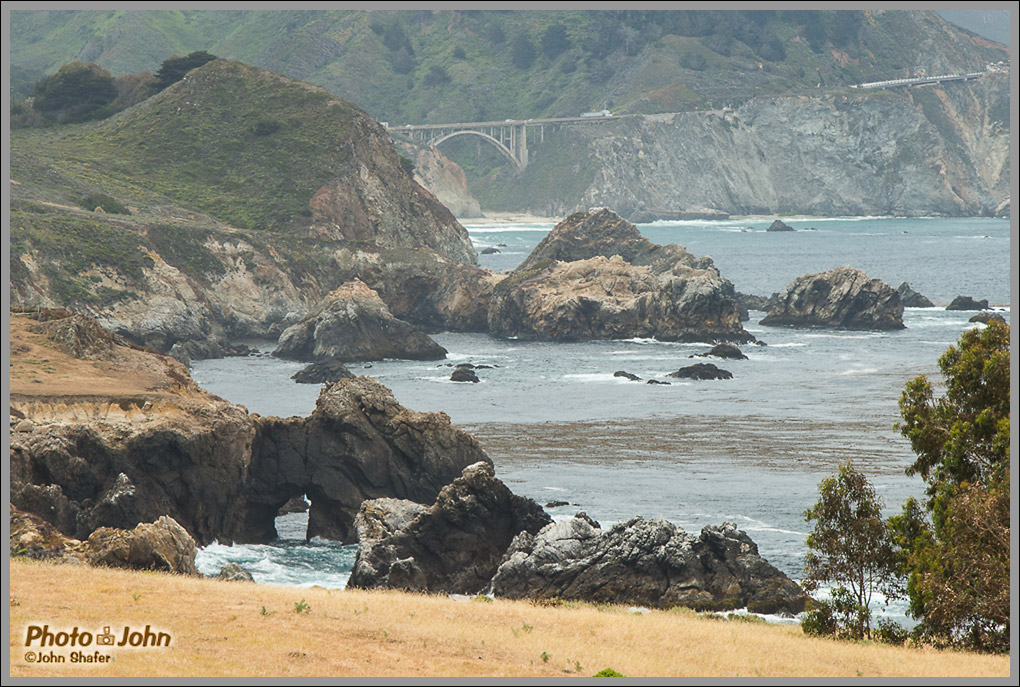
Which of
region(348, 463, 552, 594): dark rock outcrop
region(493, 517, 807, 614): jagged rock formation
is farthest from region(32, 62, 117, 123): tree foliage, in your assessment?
region(493, 517, 807, 614): jagged rock formation

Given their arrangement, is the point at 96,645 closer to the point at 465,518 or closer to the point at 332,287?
the point at 465,518

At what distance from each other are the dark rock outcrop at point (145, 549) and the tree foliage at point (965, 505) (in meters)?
18.9

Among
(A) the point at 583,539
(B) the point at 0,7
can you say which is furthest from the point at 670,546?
(B) the point at 0,7

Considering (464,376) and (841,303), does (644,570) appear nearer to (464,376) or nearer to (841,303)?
(464,376)

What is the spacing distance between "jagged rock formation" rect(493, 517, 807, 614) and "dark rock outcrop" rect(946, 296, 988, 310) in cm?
9335

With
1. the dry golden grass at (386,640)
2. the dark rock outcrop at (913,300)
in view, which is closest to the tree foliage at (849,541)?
the dry golden grass at (386,640)

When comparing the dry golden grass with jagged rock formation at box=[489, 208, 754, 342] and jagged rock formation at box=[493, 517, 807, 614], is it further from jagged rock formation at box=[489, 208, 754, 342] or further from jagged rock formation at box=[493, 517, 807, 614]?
jagged rock formation at box=[489, 208, 754, 342]

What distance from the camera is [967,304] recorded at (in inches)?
4685

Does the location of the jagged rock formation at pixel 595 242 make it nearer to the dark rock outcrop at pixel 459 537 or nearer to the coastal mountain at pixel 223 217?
the coastal mountain at pixel 223 217

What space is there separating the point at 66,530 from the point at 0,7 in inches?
889

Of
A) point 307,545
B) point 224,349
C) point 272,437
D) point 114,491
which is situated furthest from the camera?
point 224,349

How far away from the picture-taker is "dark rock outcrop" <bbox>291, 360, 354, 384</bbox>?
77312mm

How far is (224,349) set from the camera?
91.1 m

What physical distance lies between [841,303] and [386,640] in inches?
3673
